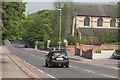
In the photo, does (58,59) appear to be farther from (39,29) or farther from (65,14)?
(39,29)

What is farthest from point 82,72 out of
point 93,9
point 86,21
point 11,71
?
point 93,9

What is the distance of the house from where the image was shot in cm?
10988

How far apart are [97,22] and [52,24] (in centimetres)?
1302

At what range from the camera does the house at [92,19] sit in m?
110

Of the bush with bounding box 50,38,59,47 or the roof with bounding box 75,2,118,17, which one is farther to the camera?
the roof with bounding box 75,2,118,17

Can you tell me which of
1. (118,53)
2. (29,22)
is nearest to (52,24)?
(29,22)

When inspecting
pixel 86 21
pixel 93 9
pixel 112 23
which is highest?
pixel 93 9

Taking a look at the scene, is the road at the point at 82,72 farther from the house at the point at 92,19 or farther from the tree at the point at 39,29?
the tree at the point at 39,29

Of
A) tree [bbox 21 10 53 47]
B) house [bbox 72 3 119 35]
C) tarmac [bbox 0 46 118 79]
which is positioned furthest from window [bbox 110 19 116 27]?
tarmac [bbox 0 46 118 79]

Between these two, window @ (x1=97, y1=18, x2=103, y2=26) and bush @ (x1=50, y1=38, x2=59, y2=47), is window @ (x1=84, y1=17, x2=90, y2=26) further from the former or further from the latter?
bush @ (x1=50, y1=38, x2=59, y2=47)

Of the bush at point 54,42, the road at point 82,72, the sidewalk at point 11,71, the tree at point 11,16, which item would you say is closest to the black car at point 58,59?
the road at point 82,72

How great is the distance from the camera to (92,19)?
112 metres

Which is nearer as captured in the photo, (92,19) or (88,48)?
(88,48)

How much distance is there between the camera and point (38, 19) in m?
119
